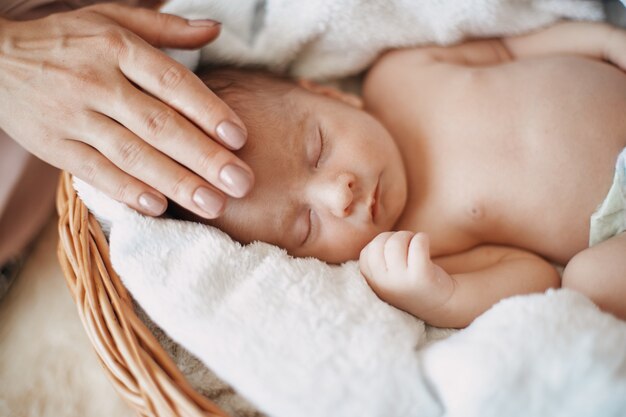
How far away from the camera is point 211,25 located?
111 cm

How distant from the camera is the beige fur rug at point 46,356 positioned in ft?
3.87

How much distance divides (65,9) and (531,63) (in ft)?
3.70

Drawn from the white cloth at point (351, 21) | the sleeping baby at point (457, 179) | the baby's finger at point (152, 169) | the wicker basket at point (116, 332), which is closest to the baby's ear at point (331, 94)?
the sleeping baby at point (457, 179)

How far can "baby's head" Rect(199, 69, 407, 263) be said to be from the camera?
39.9 inches

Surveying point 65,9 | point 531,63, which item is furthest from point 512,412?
point 65,9

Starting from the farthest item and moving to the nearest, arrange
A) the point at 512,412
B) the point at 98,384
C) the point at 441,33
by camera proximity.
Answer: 1. the point at 441,33
2. the point at 98,384
3. the point at 512,412

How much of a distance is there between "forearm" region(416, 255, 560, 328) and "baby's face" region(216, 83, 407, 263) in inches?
7.9

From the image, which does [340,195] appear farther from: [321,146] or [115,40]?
[115,40]

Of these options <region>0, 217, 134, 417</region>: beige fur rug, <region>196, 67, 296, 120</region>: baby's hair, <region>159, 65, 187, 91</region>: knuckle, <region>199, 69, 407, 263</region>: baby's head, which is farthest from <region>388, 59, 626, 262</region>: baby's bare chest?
<region>0, 217, 134, 417</region>: beige fur rug

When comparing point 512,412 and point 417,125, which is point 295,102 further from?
point 512,412

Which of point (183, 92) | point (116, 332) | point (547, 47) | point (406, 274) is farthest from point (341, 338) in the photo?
point (547, 47)

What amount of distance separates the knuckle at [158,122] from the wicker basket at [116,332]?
282 millimetres

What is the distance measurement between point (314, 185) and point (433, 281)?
28cm

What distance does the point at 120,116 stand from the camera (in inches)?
37.1
